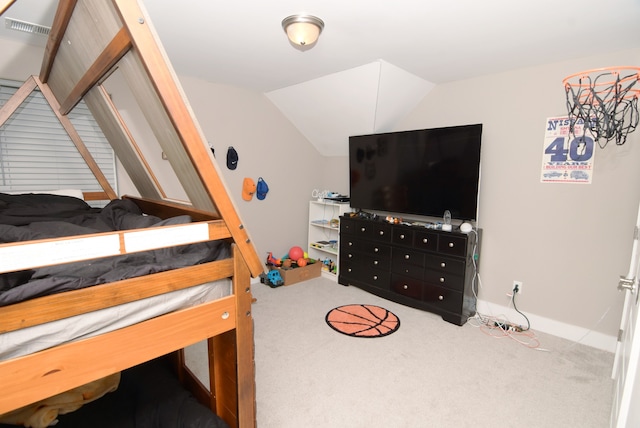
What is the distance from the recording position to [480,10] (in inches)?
72.4

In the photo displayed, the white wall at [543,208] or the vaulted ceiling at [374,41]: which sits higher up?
the vaulted ceiling at [374,41]

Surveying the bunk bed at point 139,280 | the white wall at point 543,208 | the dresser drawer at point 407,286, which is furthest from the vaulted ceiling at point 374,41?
the dresser drawer at point 407,286

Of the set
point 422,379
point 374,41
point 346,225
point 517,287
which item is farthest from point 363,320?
point 374,41

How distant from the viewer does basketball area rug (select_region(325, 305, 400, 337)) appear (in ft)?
8.96

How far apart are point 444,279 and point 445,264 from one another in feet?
0.47

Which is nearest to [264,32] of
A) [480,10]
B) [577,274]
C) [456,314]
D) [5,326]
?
[480,10]

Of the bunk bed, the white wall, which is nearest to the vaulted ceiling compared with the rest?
the white wall

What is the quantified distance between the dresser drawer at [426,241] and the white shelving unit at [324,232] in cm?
119

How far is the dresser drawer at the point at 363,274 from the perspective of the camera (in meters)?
3.43

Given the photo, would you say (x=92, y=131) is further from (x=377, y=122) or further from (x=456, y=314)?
(x=456, y=314)

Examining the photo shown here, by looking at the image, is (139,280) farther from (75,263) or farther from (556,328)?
(556,328)

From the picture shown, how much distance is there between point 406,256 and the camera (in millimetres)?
3215

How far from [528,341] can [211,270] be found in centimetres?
268

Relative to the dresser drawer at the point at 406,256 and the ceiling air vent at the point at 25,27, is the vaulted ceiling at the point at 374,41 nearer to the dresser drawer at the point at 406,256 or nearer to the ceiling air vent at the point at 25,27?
the ceiling air vent at the point at 25,27
